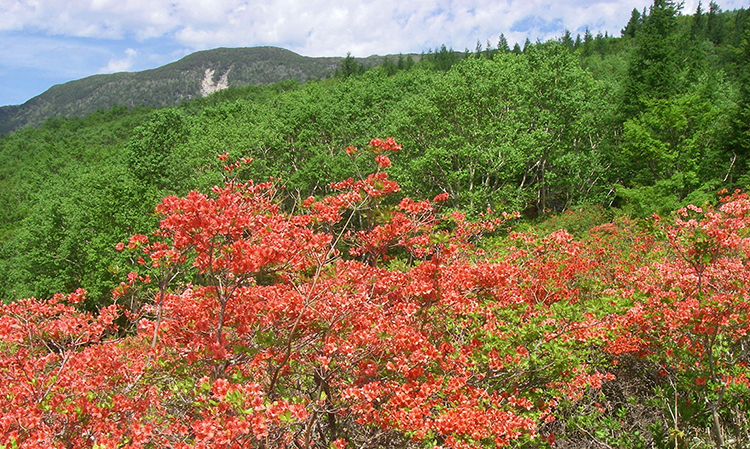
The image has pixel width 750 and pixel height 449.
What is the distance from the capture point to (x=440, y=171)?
22.1 metres

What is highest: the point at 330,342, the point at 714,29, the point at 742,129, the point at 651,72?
the point at 714,29

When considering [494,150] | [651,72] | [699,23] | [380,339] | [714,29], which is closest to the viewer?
[380,339]

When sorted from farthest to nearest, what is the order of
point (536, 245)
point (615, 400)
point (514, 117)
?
point (514, 117), point (615, 400), point (536, 245)

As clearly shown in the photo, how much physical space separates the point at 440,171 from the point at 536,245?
17082 mm

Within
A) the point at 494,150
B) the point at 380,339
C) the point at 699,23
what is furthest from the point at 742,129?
the point at 699,23

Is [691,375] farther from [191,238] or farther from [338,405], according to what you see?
[191,238]

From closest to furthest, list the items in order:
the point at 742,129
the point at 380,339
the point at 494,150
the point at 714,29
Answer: the point at 380,339 → the point at 742,129 → the point at 494,150 → the point at 714,29

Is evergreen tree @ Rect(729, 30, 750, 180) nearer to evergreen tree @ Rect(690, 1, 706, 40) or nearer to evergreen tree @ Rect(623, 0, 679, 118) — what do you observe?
evergreen tree @ Rect(623, 0, 679, 118)

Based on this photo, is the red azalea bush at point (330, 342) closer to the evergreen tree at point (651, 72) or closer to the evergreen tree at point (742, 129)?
the evergreen tree at point (742, 129)

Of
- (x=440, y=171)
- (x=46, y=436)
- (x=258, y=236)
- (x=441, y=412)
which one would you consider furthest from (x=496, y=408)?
(x=440, y=171)

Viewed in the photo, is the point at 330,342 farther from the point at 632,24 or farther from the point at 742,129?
the point at 632,24

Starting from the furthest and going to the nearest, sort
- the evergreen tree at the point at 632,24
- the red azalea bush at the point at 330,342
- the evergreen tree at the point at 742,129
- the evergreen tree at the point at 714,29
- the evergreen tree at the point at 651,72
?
1. the evergreen tree at the point at 632,24
2. the evergreen tree at the point at 714,29
3. the evergreen tree at the point at 651,72
4. the evergreen tree at the point at 742,129
5. the red azalea bush at the point at 330,342

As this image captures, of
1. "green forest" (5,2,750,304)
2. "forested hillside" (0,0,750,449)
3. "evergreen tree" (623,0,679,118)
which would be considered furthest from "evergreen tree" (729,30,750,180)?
"forested hillside" (0,0,750,449)

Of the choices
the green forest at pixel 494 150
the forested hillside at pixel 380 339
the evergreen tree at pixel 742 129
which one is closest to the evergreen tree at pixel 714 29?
the green forest at pixel 494 150
